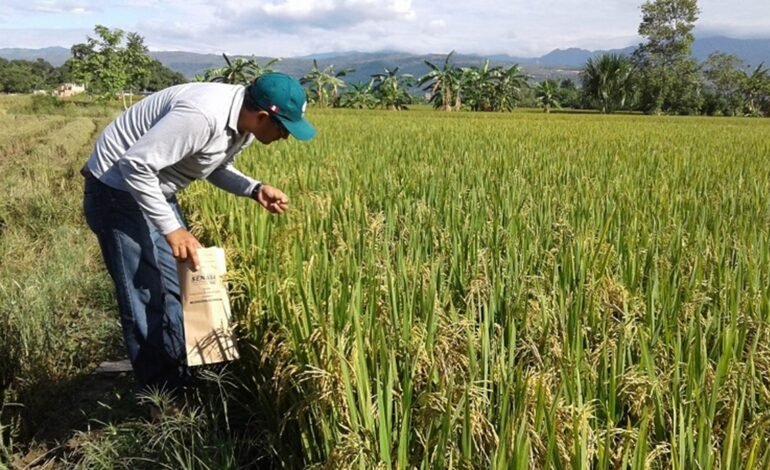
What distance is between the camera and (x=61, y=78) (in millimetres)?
79688

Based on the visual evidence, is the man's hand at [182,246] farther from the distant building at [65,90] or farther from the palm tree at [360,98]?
the distant building at [65,90]

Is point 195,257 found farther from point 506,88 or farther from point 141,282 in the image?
point 506,88

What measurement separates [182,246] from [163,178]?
356mm

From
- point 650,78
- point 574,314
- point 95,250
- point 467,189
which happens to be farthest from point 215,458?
point 650,78

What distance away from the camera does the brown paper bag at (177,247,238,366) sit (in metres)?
1.98

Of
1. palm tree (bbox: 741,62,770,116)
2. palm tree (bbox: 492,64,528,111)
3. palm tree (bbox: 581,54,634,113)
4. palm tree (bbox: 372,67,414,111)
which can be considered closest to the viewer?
palm tree (bbox: 492,64,528,111)

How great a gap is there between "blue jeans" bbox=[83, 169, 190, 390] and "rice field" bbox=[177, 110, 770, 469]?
0.26 metres

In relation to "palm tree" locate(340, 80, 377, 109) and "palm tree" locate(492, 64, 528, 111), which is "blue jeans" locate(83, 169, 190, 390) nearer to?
"palm tree" locate(340, 80, 377, 109)

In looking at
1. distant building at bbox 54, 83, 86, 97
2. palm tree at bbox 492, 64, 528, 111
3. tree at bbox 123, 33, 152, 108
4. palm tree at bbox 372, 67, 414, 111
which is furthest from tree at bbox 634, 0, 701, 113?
distant building at bbox 54, 83, 86, 97

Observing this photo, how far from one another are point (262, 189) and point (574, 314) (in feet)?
4.48

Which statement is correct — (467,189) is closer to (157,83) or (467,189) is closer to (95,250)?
(95,250)

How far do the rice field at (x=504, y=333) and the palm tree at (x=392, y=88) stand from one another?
3727 cm

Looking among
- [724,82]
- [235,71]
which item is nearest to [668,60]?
[724,82]

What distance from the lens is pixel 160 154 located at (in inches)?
74.3
